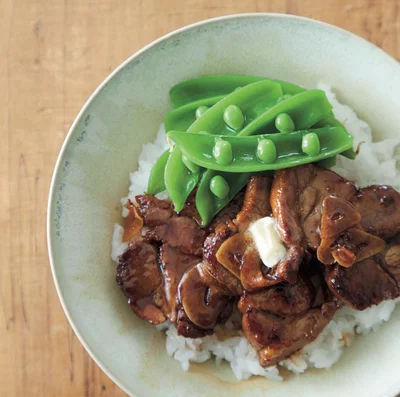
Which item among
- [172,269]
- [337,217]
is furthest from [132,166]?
[337,217]

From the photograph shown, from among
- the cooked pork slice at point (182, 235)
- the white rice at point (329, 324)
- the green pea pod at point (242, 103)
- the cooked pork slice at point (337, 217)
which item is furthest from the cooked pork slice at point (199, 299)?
the green pea pod at point (242, 103)

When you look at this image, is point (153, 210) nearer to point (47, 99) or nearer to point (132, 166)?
point (132, 166)

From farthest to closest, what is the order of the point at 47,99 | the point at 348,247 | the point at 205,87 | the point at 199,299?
1. the point at 47,99
2. the point at 205,87
3. the point at 199,299
4. the point at 348,247

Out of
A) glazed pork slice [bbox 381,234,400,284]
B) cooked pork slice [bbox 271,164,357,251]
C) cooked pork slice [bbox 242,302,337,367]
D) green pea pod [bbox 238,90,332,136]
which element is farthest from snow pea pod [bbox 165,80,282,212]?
glazed pork slice [bbox 381,234,400,284]

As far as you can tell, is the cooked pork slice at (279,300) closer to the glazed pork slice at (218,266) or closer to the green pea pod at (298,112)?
the glazed pork slice at (218,266)

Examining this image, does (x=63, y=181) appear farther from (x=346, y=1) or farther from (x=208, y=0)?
(x=346, y=1)

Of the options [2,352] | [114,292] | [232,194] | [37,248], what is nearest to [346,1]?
[232,194]
